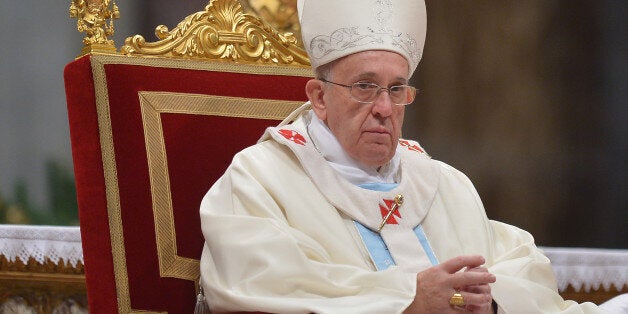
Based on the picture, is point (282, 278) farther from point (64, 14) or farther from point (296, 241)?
point (64, 14)

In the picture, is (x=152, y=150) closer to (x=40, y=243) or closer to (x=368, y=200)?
(x=368, y=200)

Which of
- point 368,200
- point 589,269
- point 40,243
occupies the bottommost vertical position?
point 589,269

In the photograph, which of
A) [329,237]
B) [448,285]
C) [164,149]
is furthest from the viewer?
[164,149]

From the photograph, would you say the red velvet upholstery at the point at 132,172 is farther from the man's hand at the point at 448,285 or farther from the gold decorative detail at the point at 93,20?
the man's hand at the point at 448,285

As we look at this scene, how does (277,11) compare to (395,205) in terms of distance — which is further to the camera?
(277,11)

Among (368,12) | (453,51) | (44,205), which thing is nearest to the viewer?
(368,12)

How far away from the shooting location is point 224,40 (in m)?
3.98

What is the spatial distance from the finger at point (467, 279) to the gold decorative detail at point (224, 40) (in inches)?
51.9

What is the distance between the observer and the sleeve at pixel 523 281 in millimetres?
3395

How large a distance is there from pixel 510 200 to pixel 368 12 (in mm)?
4052

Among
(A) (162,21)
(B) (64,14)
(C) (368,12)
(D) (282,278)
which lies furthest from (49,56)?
(D) (282,278)

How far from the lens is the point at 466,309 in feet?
10.5

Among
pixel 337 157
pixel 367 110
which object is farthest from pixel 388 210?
pixel 367 110

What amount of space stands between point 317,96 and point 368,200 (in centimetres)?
40
